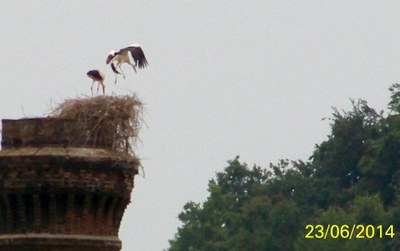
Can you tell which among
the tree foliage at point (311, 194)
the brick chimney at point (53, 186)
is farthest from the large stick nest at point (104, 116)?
the tree foliage at point (311, 194)

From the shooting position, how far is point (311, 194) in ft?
456

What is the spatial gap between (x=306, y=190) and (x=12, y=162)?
100923mm

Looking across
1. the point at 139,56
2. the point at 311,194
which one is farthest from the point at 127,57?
the point at 311,194

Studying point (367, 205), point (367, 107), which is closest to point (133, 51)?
point (367, 205)

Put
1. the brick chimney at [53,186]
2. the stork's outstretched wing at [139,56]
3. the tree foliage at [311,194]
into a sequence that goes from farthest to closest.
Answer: the tree foliage at [311,194] → the stork's outstretched wing at [139,56] → the brick chimney at [53,186]

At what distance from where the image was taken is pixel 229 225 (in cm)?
13525

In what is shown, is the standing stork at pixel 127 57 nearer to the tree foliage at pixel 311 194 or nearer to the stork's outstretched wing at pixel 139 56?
the stork's outstretched wing at pixel 139 56

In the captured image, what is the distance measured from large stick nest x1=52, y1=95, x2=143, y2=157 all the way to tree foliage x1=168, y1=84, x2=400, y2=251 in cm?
8441

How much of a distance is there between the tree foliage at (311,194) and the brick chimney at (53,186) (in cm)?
8439

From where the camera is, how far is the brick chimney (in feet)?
127

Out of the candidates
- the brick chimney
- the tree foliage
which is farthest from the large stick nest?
the tree foliage

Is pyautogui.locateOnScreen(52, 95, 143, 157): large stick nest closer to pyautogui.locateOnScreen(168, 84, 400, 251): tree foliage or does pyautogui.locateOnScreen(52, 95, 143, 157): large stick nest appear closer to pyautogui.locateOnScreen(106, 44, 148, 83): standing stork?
pyautogui.locateOnScreen(106, 44, 148, 83): standing stork

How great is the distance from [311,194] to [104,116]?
100420 millimetres

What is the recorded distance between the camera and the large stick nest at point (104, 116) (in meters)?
38.9
